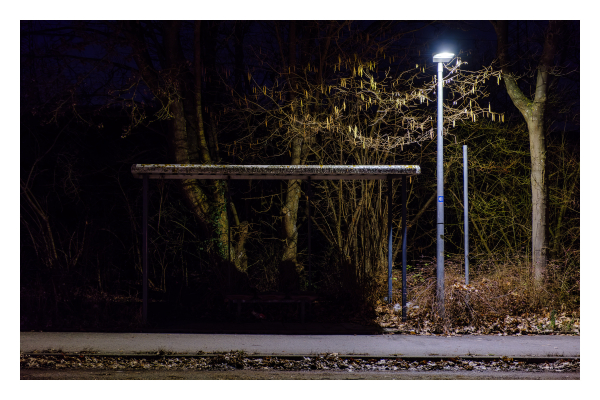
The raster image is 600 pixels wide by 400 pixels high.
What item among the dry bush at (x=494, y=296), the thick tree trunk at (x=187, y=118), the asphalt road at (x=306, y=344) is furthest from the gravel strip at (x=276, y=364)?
the thick tree trunk at (x=187, y=118)

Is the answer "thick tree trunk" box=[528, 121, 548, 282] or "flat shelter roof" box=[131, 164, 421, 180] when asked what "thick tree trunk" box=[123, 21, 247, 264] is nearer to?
"flat shelter roof" box=[131, 164, 421, 180]

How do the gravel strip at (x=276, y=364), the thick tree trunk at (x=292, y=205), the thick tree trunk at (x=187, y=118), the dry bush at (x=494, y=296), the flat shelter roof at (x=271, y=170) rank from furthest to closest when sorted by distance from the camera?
the thick tree trunk at (x=292, y=205) < the thick tree trunk at (x=187, y=118) < the dry bush at (x=494, y=296) < the flat shelter roof at (x=271, y=170) < the gravel strip at (x=276, y=364)

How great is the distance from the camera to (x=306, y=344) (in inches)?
271

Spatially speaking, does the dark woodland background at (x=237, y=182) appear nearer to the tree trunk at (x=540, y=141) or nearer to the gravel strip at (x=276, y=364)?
the tree trunk at (x=540, y=141)

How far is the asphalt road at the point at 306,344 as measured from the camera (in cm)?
647

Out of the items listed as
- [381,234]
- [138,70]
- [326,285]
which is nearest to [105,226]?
[138,70]

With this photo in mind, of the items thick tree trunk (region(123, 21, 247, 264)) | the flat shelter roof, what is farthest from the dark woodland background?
the flat shelter roof

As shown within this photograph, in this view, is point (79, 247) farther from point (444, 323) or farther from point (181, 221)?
point (444, 323)

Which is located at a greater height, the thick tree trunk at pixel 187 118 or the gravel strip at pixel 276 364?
the thick tree trunk at pixel 187 118

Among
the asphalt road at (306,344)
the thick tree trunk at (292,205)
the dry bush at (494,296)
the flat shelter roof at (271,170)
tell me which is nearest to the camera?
the asphalt road at (306,344)

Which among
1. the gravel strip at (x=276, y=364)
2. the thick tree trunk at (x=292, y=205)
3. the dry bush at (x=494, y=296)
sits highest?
the thick tree trunk at (x=292, y=205)

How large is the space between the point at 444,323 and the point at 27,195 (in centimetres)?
901

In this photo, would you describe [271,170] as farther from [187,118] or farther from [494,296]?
[494,296]

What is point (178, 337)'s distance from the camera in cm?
726
